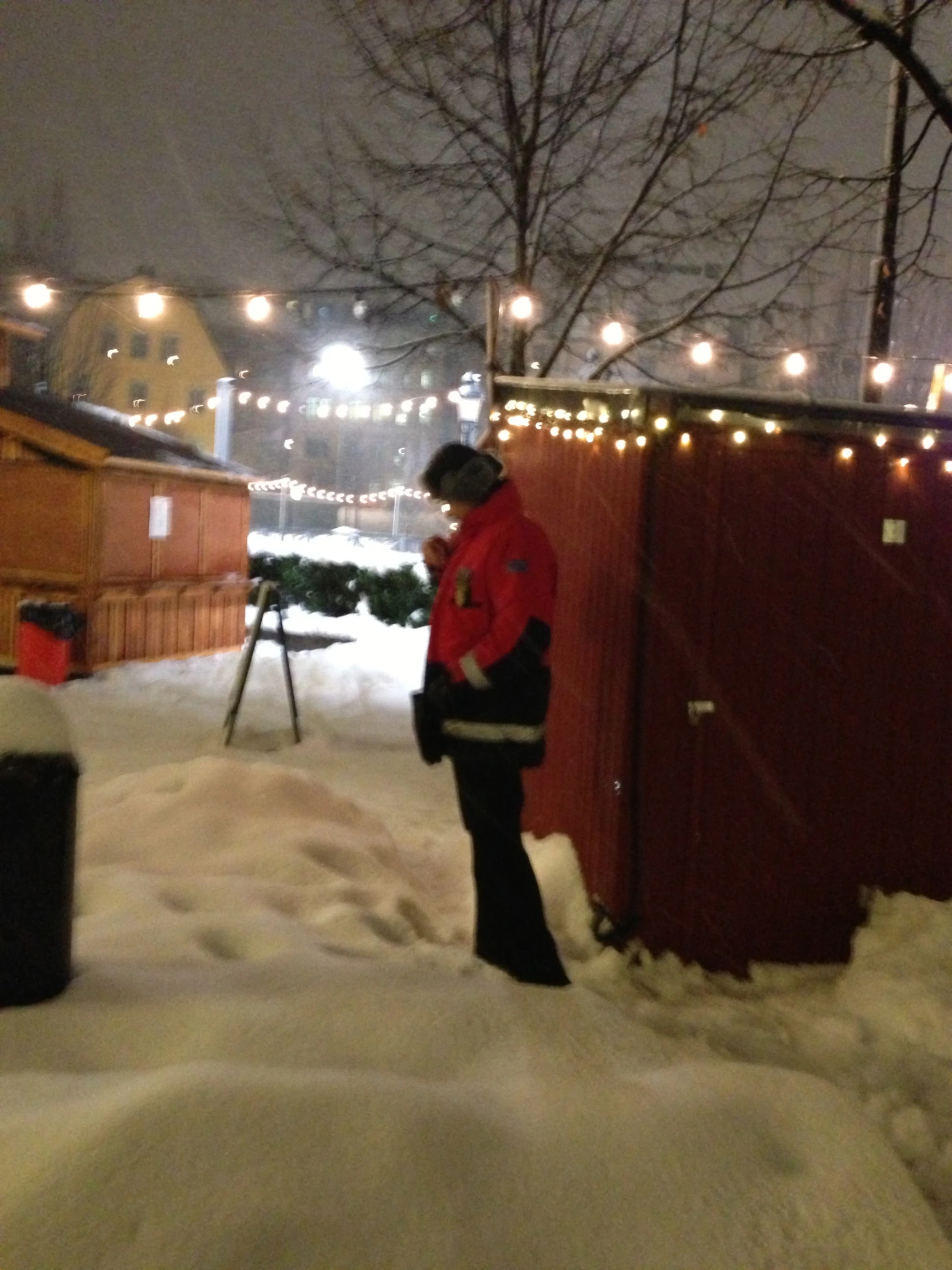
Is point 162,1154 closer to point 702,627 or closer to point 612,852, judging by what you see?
point 612,852

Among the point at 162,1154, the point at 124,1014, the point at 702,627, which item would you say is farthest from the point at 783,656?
the point at 162,1154

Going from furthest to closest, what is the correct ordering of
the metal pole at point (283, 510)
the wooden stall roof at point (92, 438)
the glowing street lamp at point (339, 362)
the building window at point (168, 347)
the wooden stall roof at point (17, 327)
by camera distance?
the building window at point (168, 347) < the metal pole at point (283, 510) < the glowing street lamp at point (339, 362) < the wooden stall roof at point (17, 327) < the wooden stall roof at point (92, 438)

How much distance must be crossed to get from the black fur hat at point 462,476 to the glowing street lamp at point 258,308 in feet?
38.6

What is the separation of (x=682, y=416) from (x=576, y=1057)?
112 inches

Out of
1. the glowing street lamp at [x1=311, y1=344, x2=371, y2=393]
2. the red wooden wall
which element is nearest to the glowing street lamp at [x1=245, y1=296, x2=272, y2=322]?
the glowing street lamp at [x1=311, y1=344, x2=371, y2=393]

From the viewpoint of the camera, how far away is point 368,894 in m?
5.10

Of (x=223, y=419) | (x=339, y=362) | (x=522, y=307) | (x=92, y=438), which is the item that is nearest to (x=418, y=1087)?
(x=522, y=307)

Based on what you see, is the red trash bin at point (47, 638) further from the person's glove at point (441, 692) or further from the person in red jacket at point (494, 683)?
the person's glove at point (441, 692)

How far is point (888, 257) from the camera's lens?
10680mm

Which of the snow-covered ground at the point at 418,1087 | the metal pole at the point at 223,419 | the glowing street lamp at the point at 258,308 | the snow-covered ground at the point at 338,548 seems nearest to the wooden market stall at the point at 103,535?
the glowing street lamp at the point at 258,308

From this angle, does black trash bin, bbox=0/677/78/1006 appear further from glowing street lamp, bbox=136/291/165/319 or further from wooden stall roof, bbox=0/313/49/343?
wooden stall roof, bbox=0/313/49/343

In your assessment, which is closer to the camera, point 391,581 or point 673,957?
point 673,957

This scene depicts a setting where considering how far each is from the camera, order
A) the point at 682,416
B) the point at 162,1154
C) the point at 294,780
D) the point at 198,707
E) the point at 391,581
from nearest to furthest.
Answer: the point at 162,1154 → the point at 682,416 → the point at 294,780 → the point at 198,707 → the point at 391,581

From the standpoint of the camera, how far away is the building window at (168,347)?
47.2m
